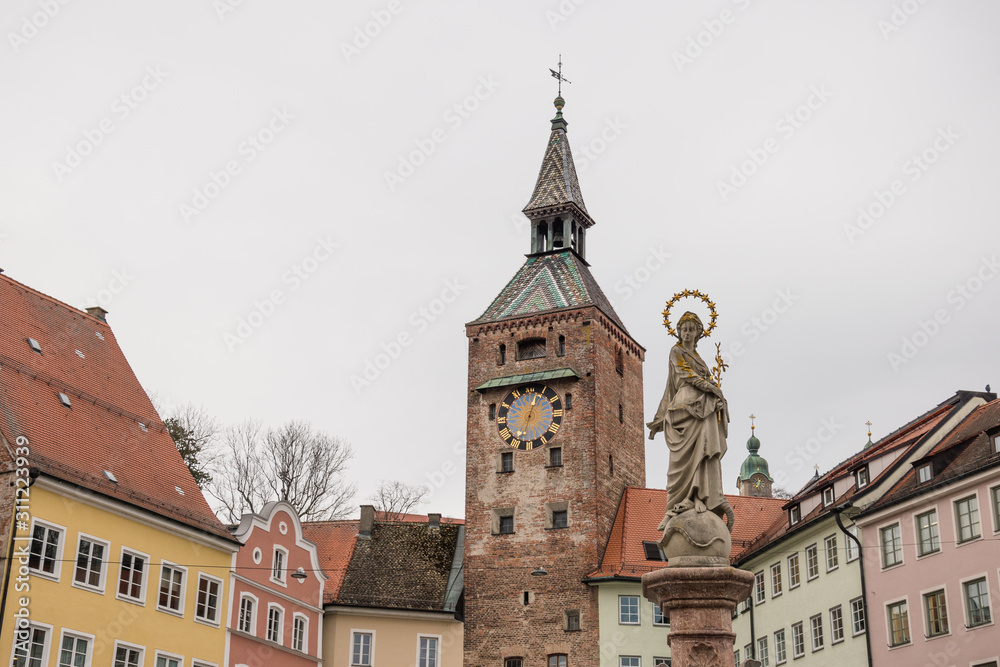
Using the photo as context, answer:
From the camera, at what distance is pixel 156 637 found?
37.4 m

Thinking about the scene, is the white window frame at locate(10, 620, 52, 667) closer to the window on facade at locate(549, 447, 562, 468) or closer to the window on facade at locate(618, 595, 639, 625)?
the window on facade at locate(618, 595, 639, 625)

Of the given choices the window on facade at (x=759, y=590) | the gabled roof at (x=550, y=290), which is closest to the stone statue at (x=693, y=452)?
the window on facade at (x=759, y=590)

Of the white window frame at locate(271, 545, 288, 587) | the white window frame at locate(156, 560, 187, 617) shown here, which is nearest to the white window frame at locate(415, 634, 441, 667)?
the white window frame at locate(271, 545, 288, 587)

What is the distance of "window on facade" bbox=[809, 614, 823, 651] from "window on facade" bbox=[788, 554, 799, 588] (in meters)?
1.96

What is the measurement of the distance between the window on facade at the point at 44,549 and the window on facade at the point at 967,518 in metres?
24.5

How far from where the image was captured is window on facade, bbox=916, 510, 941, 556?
116 feet

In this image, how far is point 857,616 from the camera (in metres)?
38.4

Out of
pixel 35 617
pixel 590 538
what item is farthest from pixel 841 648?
pixel 35 617

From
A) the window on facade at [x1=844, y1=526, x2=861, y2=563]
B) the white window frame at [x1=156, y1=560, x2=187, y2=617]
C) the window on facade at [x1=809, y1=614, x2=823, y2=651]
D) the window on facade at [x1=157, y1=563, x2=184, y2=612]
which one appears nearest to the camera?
the white window frame at [x1=156, y1=560, x2=187, y2=617]

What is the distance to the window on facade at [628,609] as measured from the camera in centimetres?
4919

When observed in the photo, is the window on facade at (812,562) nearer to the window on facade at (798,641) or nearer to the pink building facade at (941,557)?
the window on facade at (798,641)

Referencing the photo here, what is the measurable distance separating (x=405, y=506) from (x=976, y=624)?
4237 cm

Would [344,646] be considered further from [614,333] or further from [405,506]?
[405,506]

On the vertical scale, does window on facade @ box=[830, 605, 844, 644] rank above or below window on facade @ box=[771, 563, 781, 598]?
below
